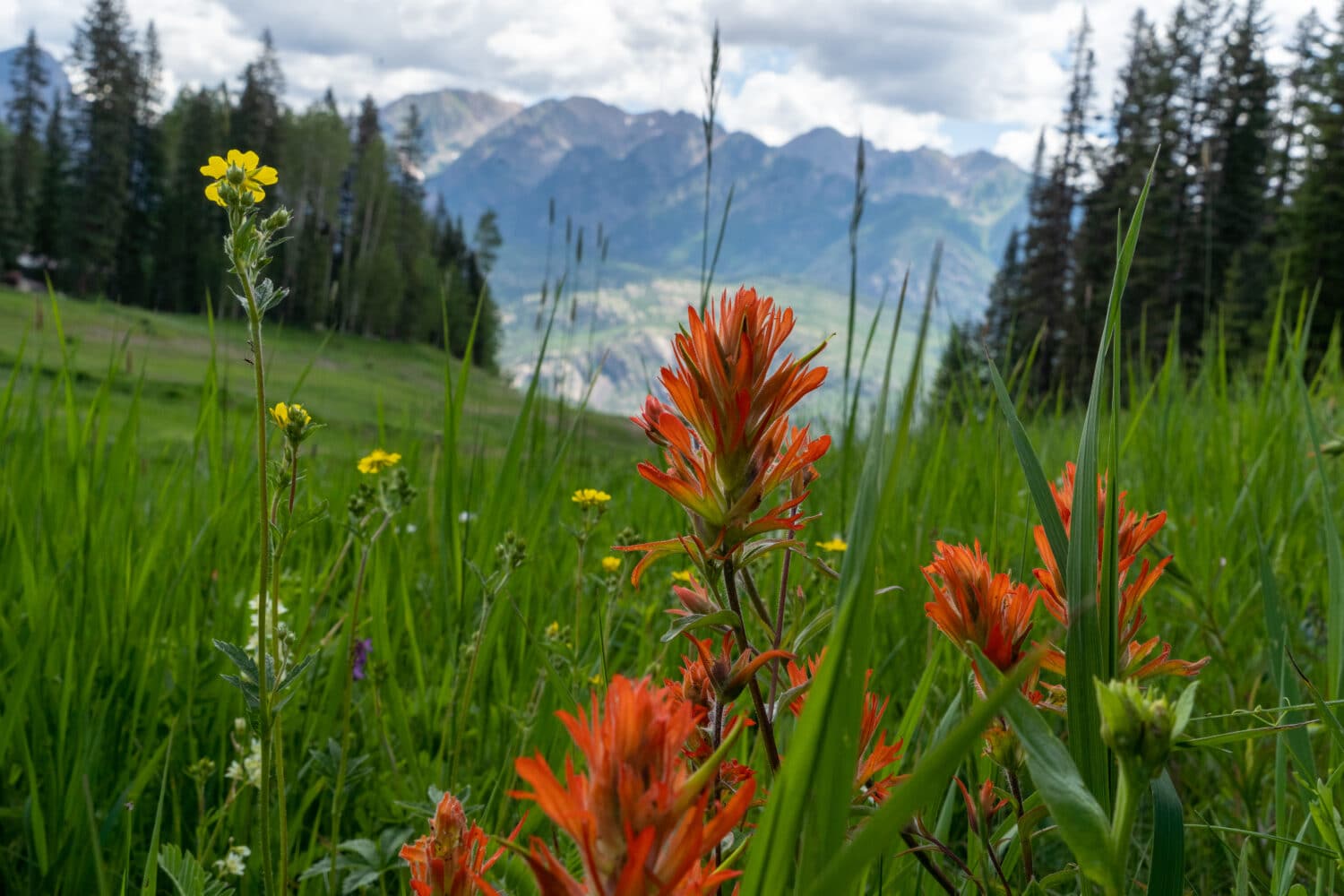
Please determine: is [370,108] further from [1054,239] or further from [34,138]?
[1054,239]

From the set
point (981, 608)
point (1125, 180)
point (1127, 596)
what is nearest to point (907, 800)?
point (981, 608)

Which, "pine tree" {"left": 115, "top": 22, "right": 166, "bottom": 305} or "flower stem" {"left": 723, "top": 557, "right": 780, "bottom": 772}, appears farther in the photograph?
"pine tree" {"left": 115, "top": 22, "right": 166, "bottom": 305}

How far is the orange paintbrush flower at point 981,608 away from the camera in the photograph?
712mm

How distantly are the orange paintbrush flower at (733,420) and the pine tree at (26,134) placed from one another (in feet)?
196

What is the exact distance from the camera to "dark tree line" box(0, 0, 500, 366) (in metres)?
48.0

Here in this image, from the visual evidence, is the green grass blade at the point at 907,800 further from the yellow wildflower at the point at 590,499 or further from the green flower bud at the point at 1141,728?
the yellow wildflower at the point at 590,499

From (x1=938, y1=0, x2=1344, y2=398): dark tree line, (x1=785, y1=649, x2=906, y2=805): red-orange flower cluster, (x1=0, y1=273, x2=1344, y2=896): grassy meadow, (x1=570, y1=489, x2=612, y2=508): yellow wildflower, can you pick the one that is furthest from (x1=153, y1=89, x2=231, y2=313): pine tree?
(x1=785, y1=649, x2=906, y2=805): red-orange flower cluster

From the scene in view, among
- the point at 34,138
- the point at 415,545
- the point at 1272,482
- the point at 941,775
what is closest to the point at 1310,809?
the point at 941,775

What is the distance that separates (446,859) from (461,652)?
1196 millimetres

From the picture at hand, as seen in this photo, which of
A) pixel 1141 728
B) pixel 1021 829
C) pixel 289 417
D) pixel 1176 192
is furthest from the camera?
pixel 1176 192

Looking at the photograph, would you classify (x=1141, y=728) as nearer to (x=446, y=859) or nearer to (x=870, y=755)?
(x=870, y=755)

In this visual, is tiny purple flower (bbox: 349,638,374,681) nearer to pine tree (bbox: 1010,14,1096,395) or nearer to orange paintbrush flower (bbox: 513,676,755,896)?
orange paintbrush flower (bbox: 513,676,755,896)

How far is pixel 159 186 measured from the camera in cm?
5178

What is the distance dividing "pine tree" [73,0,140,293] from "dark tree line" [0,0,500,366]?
7cm
